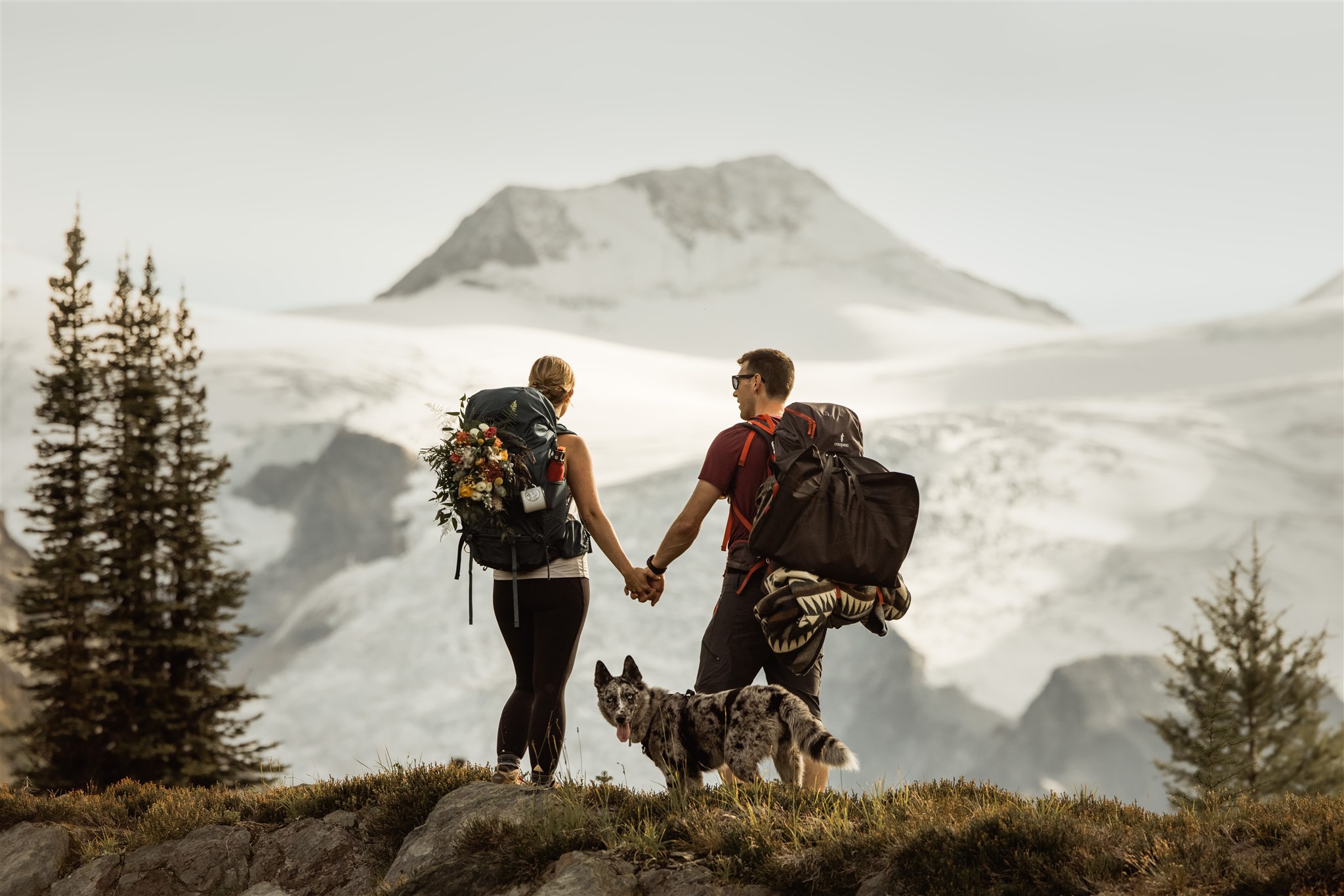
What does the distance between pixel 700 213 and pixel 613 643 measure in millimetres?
108613

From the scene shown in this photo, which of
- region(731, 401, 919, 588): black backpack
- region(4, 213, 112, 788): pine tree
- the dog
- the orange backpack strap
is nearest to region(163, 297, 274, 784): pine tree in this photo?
region(4, 213, 112, 788): pine tree

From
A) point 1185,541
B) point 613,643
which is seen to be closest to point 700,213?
point 1185,541

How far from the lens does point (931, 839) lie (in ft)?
18.5

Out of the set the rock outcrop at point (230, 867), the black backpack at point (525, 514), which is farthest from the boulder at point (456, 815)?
the black backpack at point (525, 514)

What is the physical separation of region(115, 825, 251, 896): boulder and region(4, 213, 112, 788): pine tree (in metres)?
16.9

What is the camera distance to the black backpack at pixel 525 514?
6.95 meters

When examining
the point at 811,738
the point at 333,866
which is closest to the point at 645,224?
the point at 333,866

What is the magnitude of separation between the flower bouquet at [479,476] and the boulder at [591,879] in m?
1.95

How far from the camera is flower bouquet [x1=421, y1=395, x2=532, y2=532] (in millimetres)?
6844

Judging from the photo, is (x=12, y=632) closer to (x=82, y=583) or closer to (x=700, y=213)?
(x=82, y=583)

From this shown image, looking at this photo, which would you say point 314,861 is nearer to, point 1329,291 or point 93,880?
point 93,880

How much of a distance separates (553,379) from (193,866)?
4616mm

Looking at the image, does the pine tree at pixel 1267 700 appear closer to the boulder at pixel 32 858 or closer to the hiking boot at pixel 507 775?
the hiking boot at pixel 507 775

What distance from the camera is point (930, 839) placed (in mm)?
5633
